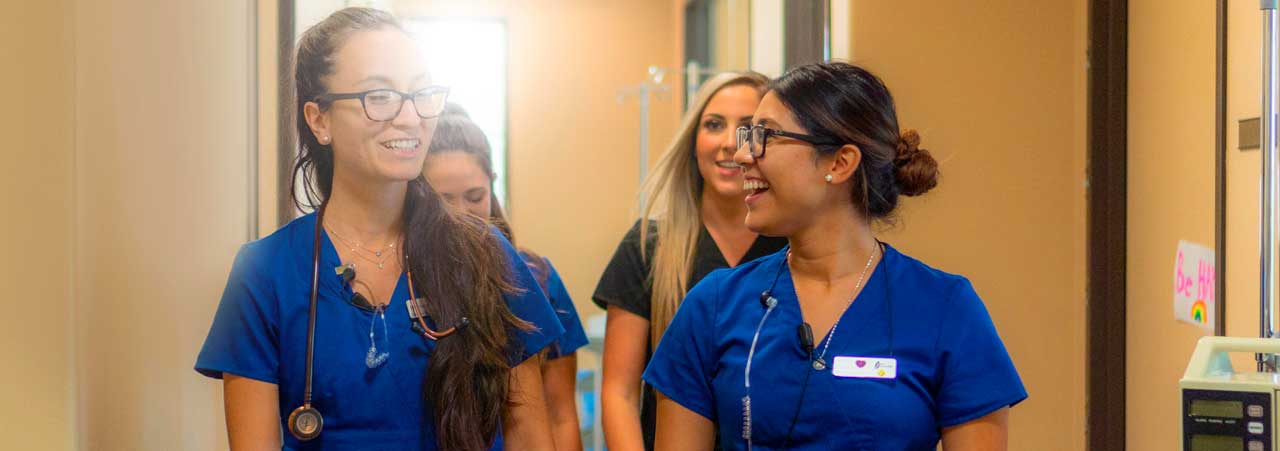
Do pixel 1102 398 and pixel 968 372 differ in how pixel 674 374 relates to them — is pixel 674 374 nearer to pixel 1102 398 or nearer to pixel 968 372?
pixel 968 372

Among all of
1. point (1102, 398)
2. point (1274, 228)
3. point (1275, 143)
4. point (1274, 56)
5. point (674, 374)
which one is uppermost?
point (1274, 56)

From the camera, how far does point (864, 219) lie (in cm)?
162

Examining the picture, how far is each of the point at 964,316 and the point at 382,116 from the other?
0.75m

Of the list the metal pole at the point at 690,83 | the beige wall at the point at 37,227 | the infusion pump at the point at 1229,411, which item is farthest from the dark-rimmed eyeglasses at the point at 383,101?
the metal pole at the point at 690,83

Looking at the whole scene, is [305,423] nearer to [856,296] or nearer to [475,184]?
[856,296]

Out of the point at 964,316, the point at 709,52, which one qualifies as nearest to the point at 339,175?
the point at 964,316

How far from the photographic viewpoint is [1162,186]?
2.36 metres

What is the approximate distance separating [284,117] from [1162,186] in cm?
164

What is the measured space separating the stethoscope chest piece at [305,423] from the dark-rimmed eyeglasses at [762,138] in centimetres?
64

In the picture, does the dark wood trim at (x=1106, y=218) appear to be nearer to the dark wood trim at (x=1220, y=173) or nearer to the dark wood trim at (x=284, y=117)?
the dark wood trim at (x=1220, y=173)

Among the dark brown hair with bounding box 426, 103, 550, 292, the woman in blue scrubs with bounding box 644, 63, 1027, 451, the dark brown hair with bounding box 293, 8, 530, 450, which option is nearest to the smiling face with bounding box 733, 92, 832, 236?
the woman in blue scrubs with bounding box 644, 63, 1027, 451

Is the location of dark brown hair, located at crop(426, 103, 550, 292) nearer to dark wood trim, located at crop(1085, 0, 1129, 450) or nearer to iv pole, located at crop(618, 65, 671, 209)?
dark wood trim, located at crop(1085, 0, 1129, 450)

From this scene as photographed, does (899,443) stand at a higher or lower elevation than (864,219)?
lower

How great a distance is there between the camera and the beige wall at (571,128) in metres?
5.86
